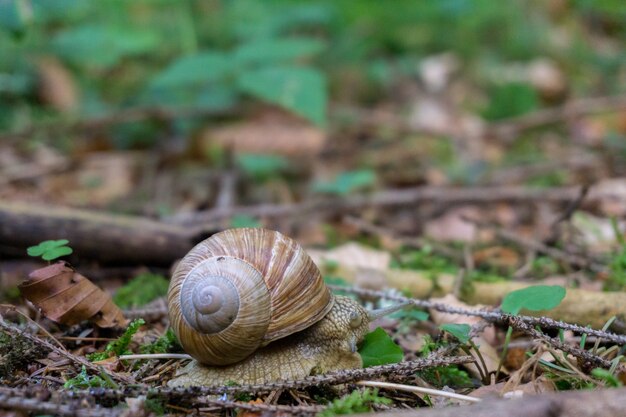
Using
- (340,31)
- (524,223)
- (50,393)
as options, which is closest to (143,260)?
(50,393)

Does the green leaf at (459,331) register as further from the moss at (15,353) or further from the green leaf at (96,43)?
the green leaf at (96,43)

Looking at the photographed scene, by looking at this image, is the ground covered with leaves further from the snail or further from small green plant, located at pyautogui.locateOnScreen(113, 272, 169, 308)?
the snail

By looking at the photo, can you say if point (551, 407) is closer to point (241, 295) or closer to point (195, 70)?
point (241, 295)

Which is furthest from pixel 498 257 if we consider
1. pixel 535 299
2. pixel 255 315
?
pixel 255 315

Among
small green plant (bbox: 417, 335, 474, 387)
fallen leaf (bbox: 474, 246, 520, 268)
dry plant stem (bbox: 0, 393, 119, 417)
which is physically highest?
dry plant stem (bbox: 0, 393, 119, 417)

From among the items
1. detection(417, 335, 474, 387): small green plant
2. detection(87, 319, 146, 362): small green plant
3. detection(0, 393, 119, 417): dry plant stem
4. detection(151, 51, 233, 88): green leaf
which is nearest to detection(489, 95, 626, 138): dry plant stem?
detection(151, 51, 233, 88): green leaf

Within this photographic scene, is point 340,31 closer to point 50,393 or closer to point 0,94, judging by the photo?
point 0,94
